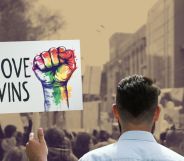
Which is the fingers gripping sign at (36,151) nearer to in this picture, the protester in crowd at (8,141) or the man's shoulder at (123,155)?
the man's shoulder at (123,155)

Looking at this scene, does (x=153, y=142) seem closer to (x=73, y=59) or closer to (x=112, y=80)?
(x=73, y=59)

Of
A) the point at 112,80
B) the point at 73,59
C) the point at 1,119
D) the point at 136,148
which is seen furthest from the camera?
the point at 112,80

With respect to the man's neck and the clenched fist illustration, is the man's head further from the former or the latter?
the clenched fist illustration

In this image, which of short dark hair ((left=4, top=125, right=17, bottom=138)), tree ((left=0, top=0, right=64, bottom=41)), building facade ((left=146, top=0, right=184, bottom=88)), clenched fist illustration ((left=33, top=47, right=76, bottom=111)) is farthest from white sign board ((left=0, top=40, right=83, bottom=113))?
building facade ((left=146, top=0, right=184, bottom=88))

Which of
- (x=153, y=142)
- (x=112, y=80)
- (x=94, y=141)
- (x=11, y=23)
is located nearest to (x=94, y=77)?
(x=112, y=80)

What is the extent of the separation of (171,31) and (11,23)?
92 centimetres

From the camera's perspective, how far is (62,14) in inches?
105

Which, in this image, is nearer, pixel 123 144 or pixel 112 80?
pixel 123 144

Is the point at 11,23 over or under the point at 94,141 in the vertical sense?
over

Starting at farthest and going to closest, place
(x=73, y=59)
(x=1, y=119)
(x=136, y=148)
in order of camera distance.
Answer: (x=1, y=119) → (x=73, y=59) → (x=136, y=148)

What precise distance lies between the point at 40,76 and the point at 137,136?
1.03 meters

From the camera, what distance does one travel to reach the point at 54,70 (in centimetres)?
218

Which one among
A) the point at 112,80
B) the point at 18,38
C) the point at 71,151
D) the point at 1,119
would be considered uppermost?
the point at 18,38

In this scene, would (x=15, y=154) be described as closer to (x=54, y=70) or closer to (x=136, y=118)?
(x=54, y=70)
